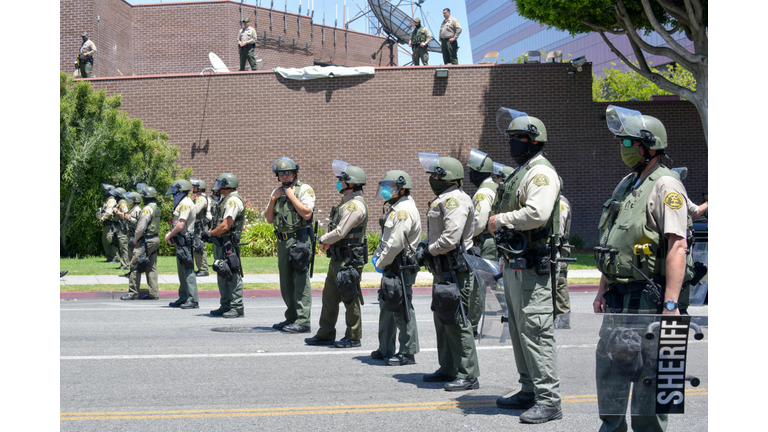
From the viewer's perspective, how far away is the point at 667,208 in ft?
14.0

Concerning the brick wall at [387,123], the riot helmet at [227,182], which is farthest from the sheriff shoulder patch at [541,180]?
the brick wall at [387,123]

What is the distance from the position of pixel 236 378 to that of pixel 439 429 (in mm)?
2402

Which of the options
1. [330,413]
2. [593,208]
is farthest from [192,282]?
[593,208]

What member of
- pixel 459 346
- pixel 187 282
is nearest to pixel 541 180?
pixel 459 346

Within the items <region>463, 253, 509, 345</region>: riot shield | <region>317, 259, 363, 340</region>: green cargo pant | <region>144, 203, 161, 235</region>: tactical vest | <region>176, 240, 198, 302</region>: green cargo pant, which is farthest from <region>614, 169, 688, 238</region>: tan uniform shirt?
<region>144, 203, 161, 235</region>: tactical vest

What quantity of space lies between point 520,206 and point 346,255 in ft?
10.5

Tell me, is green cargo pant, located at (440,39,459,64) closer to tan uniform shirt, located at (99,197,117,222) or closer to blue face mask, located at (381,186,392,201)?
tan uniform shirt, located at (99,197,117,222)

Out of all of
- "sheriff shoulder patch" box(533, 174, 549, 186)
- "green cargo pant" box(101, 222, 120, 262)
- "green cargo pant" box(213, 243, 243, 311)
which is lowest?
"green cargo pant" box(213, 243, 243, 311)

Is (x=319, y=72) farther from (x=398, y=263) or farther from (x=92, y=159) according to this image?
(x=398, y=263)

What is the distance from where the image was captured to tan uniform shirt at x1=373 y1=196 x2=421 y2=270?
278 inches

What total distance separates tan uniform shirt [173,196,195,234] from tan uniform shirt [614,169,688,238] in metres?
9.04

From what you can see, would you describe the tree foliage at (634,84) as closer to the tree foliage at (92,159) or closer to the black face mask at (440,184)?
the tree foliage at (92,159)

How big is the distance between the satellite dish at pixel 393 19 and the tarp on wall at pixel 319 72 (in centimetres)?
691

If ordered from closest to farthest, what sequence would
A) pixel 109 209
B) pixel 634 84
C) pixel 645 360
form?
1. pixel 645 360
2. pixel 109 209
3. pixel 634 84
